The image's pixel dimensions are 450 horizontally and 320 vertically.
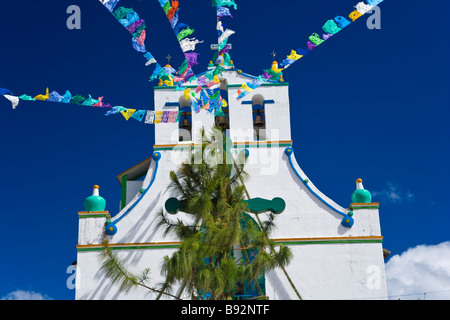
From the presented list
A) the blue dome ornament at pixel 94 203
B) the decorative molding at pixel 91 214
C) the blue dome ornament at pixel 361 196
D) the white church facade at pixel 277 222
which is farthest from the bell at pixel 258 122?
the decorative molding at pixel 91 214

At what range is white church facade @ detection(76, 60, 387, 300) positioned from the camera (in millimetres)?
14102

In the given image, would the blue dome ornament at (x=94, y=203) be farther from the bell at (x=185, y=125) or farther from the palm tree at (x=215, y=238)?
the palm tree at (x=215, y=238)

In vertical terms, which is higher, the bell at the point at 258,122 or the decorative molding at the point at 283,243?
the bell at the point at 258,122

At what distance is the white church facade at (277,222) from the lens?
14102 millimetres

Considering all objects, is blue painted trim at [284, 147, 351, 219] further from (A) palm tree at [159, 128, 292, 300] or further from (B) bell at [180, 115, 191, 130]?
(A) palm tree at [159, 128, 292, 300]

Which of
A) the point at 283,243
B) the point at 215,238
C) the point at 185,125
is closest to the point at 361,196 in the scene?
the point at 283,243

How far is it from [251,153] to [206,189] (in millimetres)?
5096

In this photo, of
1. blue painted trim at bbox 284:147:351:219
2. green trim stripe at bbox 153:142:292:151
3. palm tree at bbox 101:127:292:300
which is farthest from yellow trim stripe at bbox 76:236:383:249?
palm tree at bbox 101:127:292:300

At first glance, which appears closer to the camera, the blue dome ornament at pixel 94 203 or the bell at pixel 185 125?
the blue dome ornament at pixel 94 203

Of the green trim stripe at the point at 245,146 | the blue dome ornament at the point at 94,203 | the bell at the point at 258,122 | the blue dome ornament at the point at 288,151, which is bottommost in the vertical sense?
the blue dome ornament at the point at 94,203

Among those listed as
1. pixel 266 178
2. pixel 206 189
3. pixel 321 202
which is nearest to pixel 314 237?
pixel 321 202
